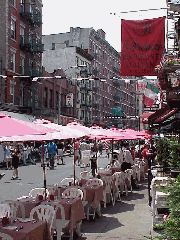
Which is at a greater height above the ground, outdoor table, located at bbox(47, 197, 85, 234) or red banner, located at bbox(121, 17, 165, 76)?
red banner, located at bbox(121, 17, 165, 76)

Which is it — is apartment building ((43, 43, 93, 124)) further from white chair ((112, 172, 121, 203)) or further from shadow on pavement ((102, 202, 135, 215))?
shadow on pavement ((102, 202, 135, 215))

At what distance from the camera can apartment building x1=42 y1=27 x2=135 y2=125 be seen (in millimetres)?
66750

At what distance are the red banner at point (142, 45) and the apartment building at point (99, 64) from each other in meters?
47.5

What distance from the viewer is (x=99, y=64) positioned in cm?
7206

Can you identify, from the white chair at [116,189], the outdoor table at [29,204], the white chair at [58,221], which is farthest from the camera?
the white chair at [116,189]

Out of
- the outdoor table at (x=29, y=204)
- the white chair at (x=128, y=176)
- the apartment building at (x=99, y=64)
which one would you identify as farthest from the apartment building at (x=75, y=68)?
the outdoor table at (x=29, y=204)

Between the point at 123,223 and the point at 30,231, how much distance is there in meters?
3.83

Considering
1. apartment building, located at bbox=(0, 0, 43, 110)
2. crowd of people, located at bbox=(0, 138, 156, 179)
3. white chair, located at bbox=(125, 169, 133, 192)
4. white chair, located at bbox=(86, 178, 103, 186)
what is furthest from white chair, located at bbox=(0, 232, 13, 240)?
apartment building, located at bbox=(0, 0, 43, 110)

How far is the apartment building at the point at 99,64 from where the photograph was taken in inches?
2628

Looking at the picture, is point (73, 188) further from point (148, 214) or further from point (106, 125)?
point (106, 125)

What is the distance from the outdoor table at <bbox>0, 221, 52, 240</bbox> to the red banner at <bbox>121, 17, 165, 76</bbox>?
6.79 metres

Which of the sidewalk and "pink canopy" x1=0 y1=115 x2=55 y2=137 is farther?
the sidewalk

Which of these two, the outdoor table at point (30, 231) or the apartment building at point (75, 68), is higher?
the apartment building at point (75, 68)

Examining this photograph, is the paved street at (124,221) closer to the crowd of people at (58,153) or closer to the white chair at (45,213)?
the white chair at (45,213)
